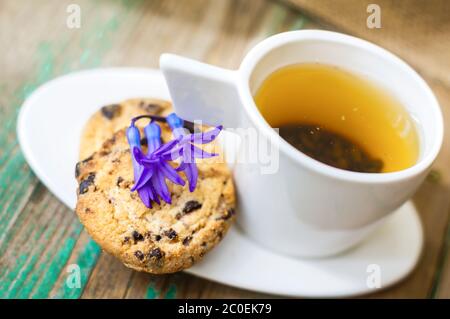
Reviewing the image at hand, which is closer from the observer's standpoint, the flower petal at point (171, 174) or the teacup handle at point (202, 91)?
the teacup handle at point (202, 91)

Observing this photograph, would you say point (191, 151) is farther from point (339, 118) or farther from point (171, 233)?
point (339, 118)

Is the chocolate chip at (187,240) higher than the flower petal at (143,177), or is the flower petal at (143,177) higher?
the flower petal at (143,177)

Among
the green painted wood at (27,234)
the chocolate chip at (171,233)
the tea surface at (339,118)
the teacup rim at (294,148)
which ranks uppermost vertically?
the teacup rim at (294,148)

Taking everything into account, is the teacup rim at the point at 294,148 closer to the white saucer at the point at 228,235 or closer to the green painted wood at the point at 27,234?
the white saucer at the point at 228,235

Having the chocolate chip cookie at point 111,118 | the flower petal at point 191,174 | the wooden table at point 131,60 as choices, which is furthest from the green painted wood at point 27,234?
the flower petal at point 191,174

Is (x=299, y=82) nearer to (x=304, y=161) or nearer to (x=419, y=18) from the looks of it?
(x=304, y=161)

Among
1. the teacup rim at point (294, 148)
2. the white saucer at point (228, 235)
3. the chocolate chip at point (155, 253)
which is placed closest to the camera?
the teacup rim at point (294, 148)
